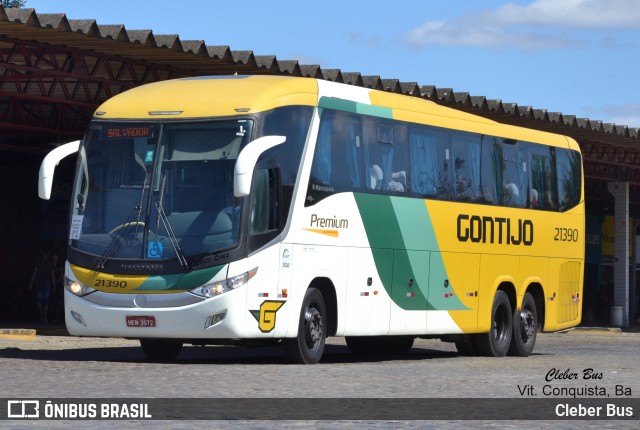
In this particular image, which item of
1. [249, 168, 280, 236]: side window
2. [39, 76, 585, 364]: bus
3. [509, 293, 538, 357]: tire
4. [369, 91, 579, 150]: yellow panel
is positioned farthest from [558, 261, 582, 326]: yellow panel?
[249, 168, 280, 236]: side window

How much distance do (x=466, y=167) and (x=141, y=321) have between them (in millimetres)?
7165

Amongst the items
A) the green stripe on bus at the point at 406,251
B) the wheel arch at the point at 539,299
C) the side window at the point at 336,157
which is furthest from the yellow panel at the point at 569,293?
the side window at the point at 336,157

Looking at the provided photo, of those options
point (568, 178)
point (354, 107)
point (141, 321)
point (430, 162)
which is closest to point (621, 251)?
point (568, 178)

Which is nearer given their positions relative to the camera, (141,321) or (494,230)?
(141,321)

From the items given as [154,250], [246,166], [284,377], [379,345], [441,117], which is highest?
[441,117]

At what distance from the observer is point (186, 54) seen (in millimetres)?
27094

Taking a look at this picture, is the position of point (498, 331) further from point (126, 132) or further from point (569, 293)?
point (126, 132)

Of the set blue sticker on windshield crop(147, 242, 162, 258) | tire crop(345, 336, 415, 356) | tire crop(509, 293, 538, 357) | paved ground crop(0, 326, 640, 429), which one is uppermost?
blue sticker on windshield crop(147, 242, 162, 258)

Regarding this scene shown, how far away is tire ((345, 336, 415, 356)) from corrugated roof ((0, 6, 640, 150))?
6307 mm

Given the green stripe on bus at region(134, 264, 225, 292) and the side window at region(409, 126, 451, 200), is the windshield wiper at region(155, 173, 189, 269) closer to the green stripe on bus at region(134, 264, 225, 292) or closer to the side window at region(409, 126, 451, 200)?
the green stripe on bus at region(134, 264, 225, 292)

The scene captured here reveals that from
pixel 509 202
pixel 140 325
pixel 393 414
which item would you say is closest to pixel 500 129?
pixel 509 202

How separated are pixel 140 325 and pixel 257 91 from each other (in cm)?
322

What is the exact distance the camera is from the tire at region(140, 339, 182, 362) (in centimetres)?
2028

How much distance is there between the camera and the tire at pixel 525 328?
24469 millimetres
